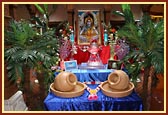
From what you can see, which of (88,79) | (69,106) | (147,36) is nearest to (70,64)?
(88,79)

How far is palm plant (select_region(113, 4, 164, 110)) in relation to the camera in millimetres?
2010

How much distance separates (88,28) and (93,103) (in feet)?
9.19

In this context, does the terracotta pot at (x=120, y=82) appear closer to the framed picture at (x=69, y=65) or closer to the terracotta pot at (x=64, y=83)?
the terracotta pot at (x=64, y=83)

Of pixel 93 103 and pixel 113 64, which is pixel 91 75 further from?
pixel 93 103

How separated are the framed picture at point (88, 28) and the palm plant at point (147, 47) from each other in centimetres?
231

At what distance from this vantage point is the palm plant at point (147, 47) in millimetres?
2010

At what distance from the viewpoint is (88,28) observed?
4.66 meters

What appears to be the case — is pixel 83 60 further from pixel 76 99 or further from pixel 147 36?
pixel 147 36

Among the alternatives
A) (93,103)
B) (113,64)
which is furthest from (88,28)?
(93,103)

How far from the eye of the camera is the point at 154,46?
209 cm

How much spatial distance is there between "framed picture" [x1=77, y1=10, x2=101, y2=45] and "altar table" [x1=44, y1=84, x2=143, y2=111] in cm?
252

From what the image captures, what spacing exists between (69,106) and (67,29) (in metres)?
2.37

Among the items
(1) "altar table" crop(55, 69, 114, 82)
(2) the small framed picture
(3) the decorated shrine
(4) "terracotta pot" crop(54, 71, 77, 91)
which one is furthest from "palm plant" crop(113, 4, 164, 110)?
(4) "terracotta pot" crop(54, 71, 77, 91)

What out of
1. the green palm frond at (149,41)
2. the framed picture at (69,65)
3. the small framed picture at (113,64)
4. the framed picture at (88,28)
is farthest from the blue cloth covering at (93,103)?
the framed picture at (88,28)
